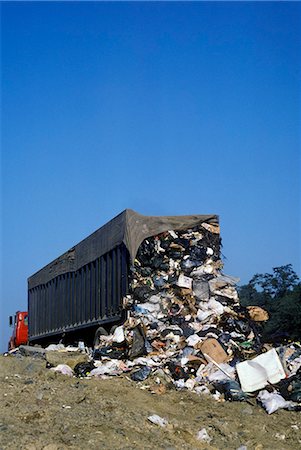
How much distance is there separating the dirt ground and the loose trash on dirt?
41 centimetres

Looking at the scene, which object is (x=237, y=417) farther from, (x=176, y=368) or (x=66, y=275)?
(x=66, y=275)

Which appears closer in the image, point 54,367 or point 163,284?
point 54,367

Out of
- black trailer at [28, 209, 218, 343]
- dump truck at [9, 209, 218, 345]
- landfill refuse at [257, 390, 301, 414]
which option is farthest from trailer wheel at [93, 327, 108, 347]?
landfill refuse at [257, 390, 301, 414]

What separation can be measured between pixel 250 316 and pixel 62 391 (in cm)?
432

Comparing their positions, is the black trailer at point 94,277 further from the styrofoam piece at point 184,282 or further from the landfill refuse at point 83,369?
the landfill refuse at point 83,369

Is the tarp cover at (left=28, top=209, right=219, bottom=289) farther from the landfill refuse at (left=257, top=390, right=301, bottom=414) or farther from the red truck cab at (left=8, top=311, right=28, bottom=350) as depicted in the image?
the red truck cab at (left=8, top=311, right=28, bottom=350)

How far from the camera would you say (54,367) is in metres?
9.93

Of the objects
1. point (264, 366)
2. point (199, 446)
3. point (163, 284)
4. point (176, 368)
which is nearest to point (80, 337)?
point (163, 284)

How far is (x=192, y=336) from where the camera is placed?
10305 millimetres

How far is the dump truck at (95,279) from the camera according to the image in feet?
37.8

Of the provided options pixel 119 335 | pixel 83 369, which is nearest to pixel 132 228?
pixel 119 335

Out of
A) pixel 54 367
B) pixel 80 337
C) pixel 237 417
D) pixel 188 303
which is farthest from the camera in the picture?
pixel 80 337

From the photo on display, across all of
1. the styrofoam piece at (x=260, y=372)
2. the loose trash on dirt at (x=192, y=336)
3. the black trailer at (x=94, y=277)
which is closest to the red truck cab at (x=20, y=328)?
the black trailer at (x=94, y=277)

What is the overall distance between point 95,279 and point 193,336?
143 inches
